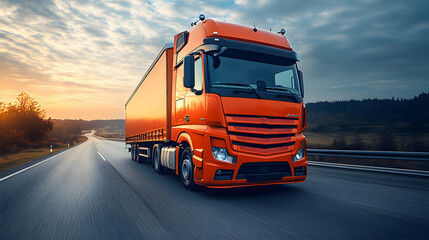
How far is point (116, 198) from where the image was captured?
5535 millimetres

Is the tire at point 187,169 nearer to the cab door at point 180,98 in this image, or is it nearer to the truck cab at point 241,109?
the truck cab at point 241,109

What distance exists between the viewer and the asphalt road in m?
3.37

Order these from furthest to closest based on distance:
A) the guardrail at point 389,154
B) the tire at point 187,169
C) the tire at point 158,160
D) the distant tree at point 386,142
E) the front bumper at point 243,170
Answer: the distant tree at point 386,142, the tire at point 158,160, the guardrail at point 389,154, the tire at point 187,169, the front bumper at point 243,170

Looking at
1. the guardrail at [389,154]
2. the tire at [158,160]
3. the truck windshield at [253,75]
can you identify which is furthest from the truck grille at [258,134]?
the guardrail at [389,154]

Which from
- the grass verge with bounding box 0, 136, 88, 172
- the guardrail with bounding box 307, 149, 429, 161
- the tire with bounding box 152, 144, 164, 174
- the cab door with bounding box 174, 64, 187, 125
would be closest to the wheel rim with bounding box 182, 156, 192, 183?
the cab door with bounding box 174, 64, 187, 125

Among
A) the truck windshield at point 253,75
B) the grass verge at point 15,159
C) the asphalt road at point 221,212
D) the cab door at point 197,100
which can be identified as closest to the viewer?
the asphalt road at point 221,212

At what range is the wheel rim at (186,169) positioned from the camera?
5.94 meters

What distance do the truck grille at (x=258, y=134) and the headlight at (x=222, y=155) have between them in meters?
0.18

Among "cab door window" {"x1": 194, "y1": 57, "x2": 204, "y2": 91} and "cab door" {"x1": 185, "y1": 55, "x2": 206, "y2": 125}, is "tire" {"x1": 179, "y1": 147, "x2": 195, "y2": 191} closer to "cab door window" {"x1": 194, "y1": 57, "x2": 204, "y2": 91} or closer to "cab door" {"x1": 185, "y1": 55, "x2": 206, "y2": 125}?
"cab door" {"x1": 185, "y1": 55, "x2": 206, "y2": 125}

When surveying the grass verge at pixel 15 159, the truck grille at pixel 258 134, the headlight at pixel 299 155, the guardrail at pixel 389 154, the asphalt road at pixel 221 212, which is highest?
the truck grille at pixel 258 134

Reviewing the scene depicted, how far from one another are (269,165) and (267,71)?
197 centimetres

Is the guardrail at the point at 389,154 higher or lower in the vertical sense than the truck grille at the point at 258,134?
lower

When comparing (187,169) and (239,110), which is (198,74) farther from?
(187,169)

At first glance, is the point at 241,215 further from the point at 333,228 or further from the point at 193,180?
the point at 193,180
